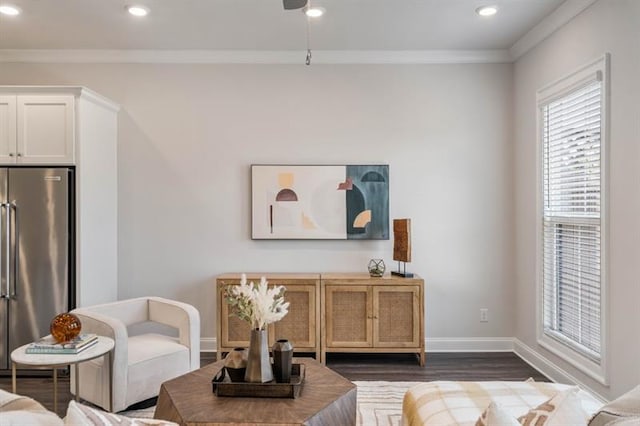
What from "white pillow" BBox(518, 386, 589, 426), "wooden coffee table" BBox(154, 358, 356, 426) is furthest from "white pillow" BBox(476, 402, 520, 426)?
"wooden coffee table" BBox(154, 358, 356, 426)

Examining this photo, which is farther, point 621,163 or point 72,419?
point 621,163

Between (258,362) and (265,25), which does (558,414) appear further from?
(265,25)

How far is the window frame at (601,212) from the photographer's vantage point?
A: 9.69 ft

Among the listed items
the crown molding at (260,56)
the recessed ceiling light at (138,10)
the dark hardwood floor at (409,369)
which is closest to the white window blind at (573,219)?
the dark hardwood floor at (409,369)

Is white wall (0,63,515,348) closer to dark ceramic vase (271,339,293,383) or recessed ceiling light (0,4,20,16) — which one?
recessed ceiling light (0,4,20,16)

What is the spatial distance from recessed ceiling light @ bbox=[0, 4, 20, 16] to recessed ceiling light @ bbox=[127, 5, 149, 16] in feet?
2.85

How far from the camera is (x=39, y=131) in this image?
12.2 feet

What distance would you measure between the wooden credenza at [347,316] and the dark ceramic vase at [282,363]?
180 centimetres

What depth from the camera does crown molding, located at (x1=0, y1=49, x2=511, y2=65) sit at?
4.36m

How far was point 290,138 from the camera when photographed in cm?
445

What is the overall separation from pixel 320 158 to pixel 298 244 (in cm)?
88

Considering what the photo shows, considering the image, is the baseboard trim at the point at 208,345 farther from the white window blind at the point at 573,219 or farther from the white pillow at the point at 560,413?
the white pillow at the point at 560,413

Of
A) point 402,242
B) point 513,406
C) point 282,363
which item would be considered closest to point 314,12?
point 402,242

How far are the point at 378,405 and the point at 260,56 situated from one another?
3.30 metres
